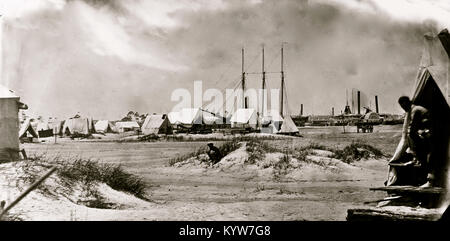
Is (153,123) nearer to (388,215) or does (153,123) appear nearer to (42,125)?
Answer: (42,125)

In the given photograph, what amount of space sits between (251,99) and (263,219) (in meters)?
2.19

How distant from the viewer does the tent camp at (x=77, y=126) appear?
23.2 feet

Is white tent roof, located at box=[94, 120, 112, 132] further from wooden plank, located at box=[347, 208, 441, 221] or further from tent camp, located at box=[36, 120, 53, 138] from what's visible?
wooden plank, located at box=[347, 208, 441, 221]

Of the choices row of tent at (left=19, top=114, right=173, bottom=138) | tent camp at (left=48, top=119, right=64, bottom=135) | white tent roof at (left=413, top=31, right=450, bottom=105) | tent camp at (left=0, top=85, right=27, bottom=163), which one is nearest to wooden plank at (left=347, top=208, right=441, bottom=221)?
white tent roof at (left=413, top=31, right=450, bottom=105)

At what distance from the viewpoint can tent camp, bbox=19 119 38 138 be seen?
6.85 metres

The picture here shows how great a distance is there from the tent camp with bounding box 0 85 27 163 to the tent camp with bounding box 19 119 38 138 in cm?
Answer: 19

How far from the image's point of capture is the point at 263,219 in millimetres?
5559

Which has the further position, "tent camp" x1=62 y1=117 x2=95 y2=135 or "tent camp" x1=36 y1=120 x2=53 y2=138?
"tent camp" x1=62 y1=117 x2=95 y2=135

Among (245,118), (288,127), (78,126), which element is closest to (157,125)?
(78,126)

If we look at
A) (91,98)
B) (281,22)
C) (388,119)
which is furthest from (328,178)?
(91,98)

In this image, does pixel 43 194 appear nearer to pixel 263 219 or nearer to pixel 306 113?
pixel 263 219

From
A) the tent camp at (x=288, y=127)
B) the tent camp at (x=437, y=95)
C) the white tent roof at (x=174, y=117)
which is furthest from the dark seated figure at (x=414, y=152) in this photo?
the white tent roof at (x=174, y=117)

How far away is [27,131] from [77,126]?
78cm

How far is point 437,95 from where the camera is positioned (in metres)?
5.22
